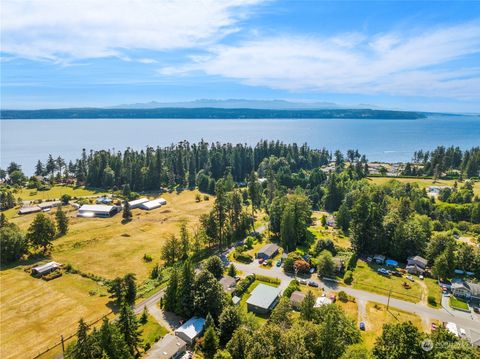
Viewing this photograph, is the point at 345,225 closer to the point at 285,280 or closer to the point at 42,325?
the point at 285,280

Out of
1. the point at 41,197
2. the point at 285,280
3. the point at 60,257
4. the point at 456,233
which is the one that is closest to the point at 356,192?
the point at 456,233

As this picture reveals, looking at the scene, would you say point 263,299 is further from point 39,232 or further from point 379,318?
point 39,232

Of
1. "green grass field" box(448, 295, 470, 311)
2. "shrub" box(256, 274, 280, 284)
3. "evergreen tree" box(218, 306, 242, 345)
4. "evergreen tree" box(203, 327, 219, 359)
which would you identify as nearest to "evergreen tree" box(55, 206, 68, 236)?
"shrub" box(256, 274, 280, 284)

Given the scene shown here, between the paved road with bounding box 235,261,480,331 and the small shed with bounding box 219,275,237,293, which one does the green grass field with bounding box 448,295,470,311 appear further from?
the small shed with bounding box 219,275,237,293

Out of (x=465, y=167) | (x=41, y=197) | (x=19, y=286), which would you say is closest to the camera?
(x=19, y=286)

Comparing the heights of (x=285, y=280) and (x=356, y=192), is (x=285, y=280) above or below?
below

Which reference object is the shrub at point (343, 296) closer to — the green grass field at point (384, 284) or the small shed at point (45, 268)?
the green grass field at point (384, 284)

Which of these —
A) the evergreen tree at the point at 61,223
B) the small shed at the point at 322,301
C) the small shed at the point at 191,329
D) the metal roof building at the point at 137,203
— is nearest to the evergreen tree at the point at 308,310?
the small shed at the point at 322,301
